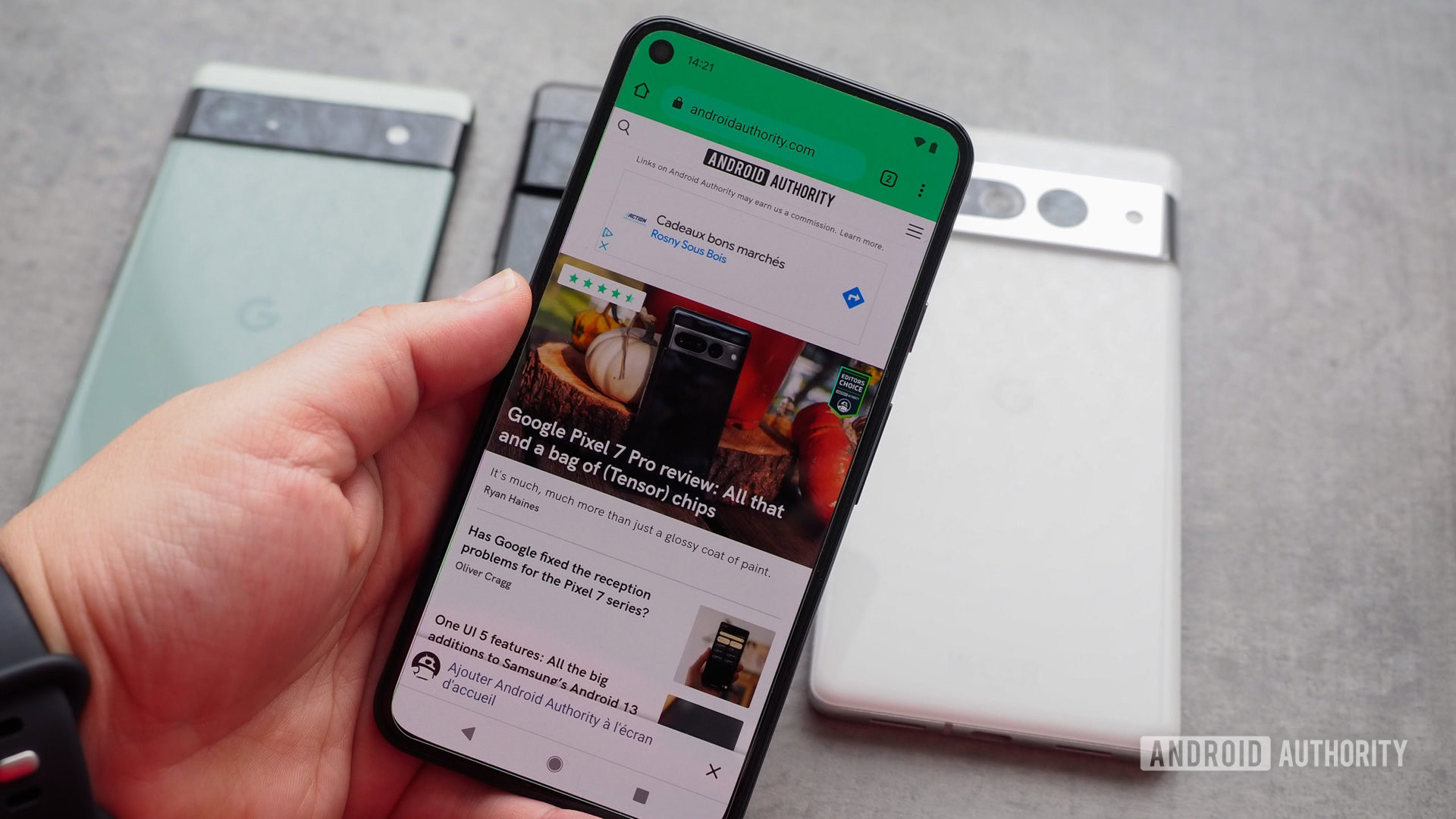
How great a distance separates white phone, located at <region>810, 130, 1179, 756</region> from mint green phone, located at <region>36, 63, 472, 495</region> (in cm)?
41

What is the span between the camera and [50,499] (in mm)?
483

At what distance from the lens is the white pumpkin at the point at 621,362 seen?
1.82 ft

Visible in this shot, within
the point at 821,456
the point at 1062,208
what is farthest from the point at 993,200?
the point at 821,456

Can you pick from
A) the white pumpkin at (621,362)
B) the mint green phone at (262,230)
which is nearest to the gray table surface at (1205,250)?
the mint green phone at (262,230)

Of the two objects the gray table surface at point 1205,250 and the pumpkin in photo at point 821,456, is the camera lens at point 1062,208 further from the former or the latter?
the pumpkin in photo at point 821,456

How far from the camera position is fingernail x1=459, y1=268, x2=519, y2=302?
55 cm

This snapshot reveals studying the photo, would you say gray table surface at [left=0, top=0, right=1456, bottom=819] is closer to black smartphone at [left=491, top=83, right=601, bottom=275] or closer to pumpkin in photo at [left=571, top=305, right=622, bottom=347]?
black smartphone at [left=491, top=83, right=601, bottom=275]

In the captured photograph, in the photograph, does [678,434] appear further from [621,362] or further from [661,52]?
[661,52]

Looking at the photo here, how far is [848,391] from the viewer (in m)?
0.56

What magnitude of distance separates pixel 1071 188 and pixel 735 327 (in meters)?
0.36

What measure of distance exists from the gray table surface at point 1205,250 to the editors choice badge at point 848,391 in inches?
9.3

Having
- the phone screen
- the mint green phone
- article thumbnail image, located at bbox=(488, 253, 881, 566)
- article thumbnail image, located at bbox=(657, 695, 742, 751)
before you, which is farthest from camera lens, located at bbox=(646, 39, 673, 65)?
article thumbnail image, located at bbox=(657, 695, 742, 751)

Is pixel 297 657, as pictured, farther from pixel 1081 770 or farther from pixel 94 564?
pixel 1081 770

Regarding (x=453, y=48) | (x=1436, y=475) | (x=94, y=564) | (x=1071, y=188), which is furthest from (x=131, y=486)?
(x=1436, y=475)
